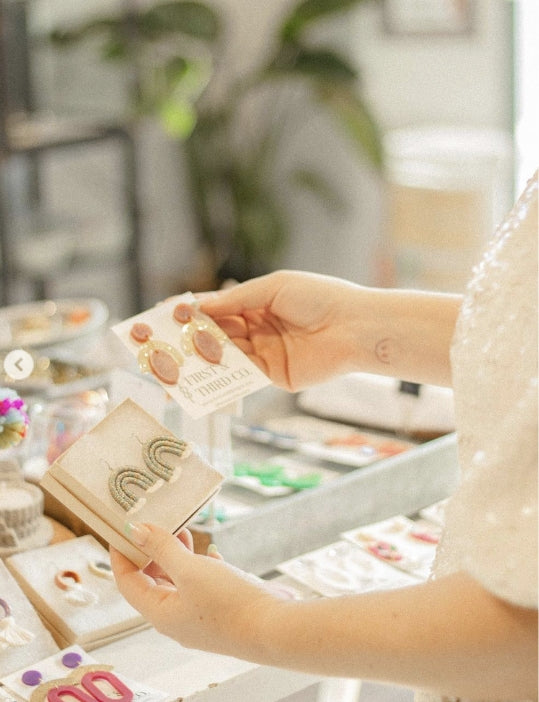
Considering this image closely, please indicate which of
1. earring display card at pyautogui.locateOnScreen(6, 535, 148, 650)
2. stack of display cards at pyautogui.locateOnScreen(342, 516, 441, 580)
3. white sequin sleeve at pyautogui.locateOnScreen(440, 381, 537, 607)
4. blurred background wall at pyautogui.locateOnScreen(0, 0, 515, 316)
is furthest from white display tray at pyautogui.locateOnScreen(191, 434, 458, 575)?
blurred background wall at pyautogui.locateOnScreen(0, 0, 515, 316)

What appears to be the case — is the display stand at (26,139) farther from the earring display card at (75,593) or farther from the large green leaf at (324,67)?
the earring display card at (75,593)

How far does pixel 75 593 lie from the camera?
51.4 inches

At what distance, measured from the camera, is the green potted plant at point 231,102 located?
14.5 ft

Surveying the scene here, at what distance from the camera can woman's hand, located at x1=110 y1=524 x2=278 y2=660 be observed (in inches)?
35.7

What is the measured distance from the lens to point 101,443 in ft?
3.76

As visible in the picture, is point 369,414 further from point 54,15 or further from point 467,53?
point 54,15

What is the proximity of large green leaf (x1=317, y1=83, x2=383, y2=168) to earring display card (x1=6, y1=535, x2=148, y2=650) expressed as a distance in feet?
10.1

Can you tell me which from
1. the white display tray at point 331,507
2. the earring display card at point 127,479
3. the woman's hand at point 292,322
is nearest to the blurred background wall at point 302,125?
the white display tray at point 331,507

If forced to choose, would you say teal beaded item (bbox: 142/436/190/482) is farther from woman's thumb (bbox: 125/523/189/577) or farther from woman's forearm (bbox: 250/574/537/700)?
woman's forearm (bbox: 250/574/537/700)

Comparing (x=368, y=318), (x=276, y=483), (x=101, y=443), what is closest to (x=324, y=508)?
(x=276, y=483)

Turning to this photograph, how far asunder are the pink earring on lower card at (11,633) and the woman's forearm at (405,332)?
506mm

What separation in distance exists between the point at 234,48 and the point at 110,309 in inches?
54.1

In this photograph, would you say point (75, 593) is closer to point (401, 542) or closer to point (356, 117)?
point (401, 542)

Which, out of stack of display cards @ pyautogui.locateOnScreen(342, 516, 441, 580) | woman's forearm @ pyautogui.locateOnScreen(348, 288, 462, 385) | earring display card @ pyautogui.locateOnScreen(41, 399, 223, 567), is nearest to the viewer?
earring display card @ pyautogui.locateOnScreen(41, 399, 223, 567)
